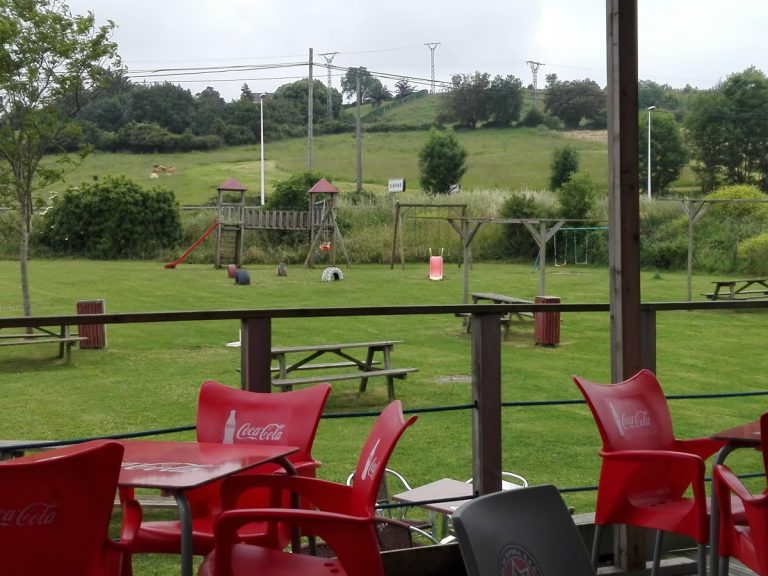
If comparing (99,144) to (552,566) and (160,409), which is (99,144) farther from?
(552,566)

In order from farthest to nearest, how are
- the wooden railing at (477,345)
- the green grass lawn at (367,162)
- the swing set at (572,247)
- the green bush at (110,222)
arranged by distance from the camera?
the green grass lawn at (367,162), the green bush at (110,222), the swing set at (572,247), the wooden railing at (477,345)

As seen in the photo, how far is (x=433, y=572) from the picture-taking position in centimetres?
279

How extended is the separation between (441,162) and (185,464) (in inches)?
1949

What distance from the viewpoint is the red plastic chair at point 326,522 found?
5.77ft

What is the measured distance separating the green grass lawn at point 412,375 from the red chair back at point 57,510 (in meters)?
3.12

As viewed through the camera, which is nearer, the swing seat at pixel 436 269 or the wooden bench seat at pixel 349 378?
the wooden bench seat at pixel 349 378

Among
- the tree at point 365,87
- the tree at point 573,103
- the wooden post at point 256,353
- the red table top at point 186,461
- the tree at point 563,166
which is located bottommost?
the red table top at point 186,461

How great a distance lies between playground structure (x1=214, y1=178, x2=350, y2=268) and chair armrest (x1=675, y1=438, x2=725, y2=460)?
86.4ft

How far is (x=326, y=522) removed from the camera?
176 cm

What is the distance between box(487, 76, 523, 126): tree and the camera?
206ft

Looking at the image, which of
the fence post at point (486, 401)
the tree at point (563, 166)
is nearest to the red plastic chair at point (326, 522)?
the fence post at point (486, 401)

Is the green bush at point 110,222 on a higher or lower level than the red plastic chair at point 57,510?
higher

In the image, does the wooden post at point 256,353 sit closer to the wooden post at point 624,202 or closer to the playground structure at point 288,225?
the wooden post at point 624,202

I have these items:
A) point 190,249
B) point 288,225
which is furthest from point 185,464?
point 288,225
